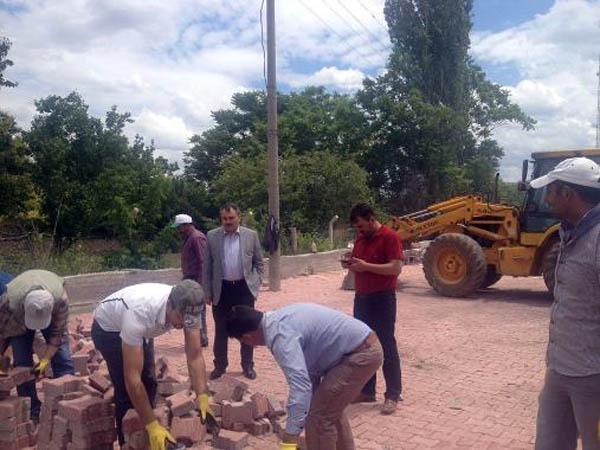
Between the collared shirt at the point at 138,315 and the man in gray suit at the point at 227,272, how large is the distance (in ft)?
6.80

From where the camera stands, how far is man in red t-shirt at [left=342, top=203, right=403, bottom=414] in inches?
203

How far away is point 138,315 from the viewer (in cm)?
366

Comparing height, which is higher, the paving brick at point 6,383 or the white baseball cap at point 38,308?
the white baseball cap at point 38,308

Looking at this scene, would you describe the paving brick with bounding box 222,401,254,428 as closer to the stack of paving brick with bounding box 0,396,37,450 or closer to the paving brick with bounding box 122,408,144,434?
the paving brick with bounding box 122,408,144,434

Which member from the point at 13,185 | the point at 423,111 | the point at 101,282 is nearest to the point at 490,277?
the point at 101,282

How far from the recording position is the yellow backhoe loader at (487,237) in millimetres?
10477

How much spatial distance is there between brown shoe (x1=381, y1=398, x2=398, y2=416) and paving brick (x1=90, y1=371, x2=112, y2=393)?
7.30ft

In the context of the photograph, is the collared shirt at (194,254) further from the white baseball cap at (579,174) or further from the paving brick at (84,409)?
the white baseball cap at (579,174)

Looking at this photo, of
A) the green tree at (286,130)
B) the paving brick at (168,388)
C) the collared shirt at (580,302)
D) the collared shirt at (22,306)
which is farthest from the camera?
the green tree at (286,130)

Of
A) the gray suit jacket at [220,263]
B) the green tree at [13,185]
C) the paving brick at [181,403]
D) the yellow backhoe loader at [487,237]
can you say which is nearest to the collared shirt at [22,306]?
the paving brick at [181,403]

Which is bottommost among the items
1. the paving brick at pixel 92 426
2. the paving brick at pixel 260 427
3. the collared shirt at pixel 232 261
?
the paving brick at pixel 260 427

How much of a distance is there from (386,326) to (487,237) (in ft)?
23.2

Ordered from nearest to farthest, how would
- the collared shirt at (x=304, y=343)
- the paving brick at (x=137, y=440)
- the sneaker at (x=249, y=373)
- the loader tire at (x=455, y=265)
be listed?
1. the collared shirt at (x=304, y=343)
2. the paving brick at (x=137, y=440)
3. the sneaker at (x=249, y=373)
4. the loader tire at (x=455, y=265)

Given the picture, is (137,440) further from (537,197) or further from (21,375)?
(537,197)
